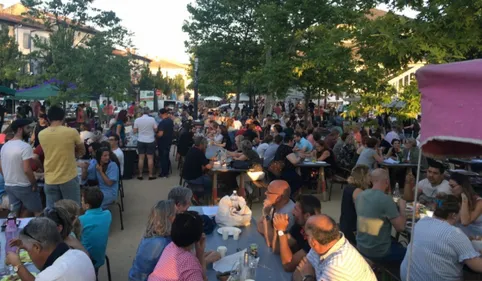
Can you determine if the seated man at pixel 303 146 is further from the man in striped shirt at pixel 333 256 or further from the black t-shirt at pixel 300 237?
the man in striped shirt at pixel 333 256

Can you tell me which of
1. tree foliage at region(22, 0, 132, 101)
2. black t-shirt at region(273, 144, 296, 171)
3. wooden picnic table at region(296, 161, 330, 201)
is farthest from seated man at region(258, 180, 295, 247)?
tree foliage at region(22, 0, 132, 101)

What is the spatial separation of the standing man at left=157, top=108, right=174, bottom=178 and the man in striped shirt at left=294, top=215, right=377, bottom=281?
809cm

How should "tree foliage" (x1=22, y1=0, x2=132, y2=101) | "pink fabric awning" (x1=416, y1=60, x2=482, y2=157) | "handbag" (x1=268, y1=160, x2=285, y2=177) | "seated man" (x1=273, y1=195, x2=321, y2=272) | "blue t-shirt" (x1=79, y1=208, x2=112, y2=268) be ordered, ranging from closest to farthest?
"pink fabric awning" (x1=416, y1=60, x2=482, y2=157)
"seated man" (x1=273, y1=195, x2=321, y2=272)
"blue t-shirt" (x1=79, y1=208, x2=112, y2=268)
"handbag" (x1=268, y1=160, x2=285, y2=177)
"tree foliage" (x1=22, y1=0, x2=132, y2=101)

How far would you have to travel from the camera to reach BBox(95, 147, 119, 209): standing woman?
22.0 ft

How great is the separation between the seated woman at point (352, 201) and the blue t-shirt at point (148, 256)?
2489 mm

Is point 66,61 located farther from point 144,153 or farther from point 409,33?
point 409,33

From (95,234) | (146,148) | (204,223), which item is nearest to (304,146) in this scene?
(146,148)

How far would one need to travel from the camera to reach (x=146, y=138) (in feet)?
34.7

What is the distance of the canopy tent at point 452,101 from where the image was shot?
1997mm

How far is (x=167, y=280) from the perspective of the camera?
2.97m

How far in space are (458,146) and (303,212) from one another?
148cm

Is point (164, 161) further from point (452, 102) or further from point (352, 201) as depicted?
point (452, 102)

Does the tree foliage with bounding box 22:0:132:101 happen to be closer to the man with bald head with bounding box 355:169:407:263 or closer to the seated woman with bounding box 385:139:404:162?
the seated woman with bounding box 385:139:404:162

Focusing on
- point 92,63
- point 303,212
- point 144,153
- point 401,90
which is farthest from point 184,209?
point 92,63
